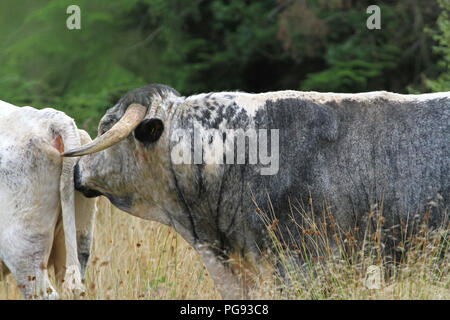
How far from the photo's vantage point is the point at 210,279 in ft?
15.7

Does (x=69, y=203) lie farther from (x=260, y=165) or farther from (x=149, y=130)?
(x=260, y=165)

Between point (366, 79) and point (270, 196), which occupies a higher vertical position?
point (366, 79)

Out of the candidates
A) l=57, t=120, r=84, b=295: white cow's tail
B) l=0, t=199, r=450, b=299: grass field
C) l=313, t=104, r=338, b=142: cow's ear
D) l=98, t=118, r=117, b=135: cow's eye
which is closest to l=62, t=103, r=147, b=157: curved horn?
l=98, t=118, r=117, b=135: cow's eye

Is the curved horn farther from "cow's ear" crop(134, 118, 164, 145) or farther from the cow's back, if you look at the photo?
the cow's back

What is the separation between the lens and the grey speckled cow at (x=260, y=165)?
13.4ft

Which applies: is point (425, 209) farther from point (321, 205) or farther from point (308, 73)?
point (308, 73)

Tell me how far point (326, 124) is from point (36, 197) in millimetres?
1789

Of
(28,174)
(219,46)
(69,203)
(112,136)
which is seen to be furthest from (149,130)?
(219,46)

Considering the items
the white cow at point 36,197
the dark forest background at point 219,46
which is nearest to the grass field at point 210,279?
the white cow at point 36,197

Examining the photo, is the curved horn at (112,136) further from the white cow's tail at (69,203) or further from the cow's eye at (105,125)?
the white cow's tail at (69,203)

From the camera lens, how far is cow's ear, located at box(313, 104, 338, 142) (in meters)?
4.16
